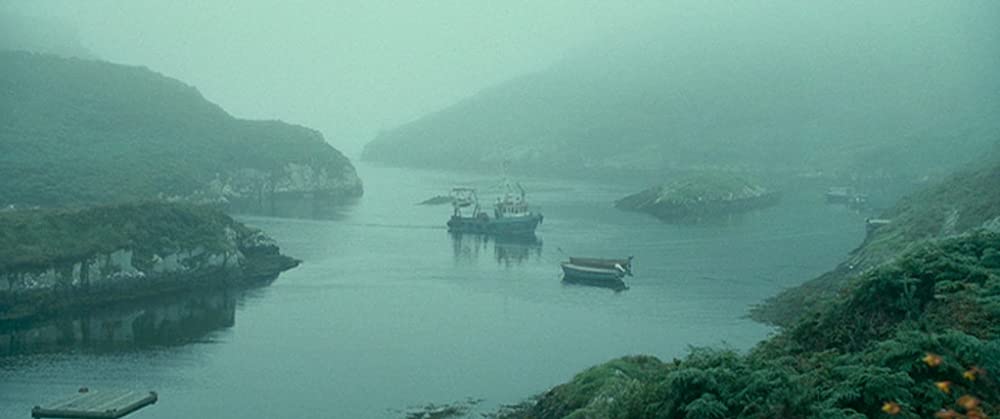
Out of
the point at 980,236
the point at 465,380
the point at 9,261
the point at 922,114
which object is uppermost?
the point at 922,114

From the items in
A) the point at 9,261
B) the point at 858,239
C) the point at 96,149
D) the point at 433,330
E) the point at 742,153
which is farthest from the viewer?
the point at 742,153

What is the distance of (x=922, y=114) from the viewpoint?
120812 mm

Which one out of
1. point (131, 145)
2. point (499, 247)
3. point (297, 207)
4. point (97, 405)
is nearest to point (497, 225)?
point (499, 247)

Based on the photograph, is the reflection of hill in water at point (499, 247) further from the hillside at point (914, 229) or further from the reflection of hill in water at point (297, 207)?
the hillside at point (914, 229)

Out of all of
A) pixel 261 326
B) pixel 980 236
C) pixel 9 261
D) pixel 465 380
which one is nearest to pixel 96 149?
pixel 9 261

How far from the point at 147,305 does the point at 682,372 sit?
30.5m

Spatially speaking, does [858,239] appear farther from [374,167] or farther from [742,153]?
[374,167]

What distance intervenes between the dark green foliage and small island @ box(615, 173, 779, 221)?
114 feet

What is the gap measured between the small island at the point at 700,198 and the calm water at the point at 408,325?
1106 cm

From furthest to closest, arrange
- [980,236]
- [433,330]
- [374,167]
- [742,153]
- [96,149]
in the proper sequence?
[374,167]
[742,153]
[96,149]
[433,330]
[980,236]

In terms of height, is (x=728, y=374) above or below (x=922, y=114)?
below

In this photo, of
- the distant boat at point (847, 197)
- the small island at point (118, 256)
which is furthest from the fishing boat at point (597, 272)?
the distant boat at point (847, 197)

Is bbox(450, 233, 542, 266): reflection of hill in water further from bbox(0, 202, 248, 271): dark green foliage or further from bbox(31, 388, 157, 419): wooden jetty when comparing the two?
bbox(31, 388, 157, 419): wooden jetty

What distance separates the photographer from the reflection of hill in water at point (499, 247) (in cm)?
5294
